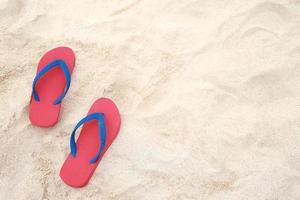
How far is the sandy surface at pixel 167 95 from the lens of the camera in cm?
115

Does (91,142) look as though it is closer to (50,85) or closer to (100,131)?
(100,131)

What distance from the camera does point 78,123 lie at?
1224 mm

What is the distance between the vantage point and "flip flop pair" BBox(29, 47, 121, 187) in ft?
4.03

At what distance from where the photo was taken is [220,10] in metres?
1.56

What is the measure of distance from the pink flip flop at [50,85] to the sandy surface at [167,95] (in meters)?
0.03

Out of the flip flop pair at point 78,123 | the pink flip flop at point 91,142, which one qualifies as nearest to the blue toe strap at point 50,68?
the flip flop pair at point 78,123

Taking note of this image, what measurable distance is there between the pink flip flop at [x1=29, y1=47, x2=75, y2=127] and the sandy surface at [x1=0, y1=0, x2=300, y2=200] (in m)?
0.03

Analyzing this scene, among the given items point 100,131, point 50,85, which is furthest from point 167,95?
point 50,85

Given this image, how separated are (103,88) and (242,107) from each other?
583 millimetres

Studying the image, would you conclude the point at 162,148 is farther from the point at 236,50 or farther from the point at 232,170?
the point at 236,50

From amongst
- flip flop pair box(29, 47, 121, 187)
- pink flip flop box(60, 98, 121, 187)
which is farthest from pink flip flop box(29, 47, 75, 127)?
pink flip flop box(60, 98, 121, 187)

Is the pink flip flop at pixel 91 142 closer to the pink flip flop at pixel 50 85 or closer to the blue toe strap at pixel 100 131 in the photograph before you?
the blue toe strap at pixel 100 131

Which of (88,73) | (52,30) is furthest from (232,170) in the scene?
(52,30)

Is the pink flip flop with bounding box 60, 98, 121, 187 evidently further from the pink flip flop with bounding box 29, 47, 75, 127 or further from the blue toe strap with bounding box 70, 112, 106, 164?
the pink flip flop with bounding box 29, 47, 75, 127
